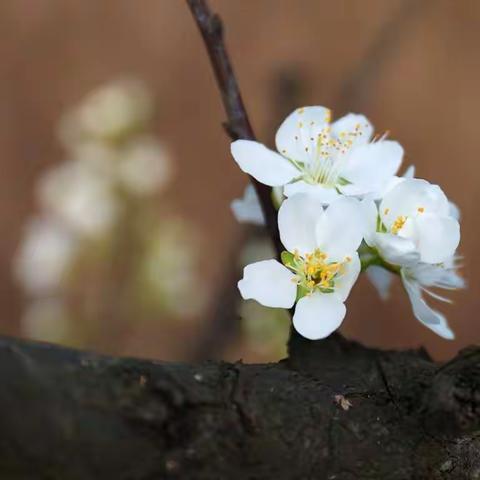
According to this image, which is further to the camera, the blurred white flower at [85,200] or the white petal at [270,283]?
the blurred white flower at [85,200]

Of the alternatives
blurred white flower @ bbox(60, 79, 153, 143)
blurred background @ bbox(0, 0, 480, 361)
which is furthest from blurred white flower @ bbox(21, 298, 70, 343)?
blurred background @ bbox(0, 0, 480, 361)

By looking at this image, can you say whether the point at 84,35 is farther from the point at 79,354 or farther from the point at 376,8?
the point at 79,354

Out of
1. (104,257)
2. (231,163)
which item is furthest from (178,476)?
(231,163)

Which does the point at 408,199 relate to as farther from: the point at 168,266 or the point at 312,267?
the point at 168,266

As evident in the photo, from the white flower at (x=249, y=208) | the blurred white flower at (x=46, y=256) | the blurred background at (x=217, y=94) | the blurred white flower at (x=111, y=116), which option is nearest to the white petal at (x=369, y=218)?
the white flower at (x=249, y=208)

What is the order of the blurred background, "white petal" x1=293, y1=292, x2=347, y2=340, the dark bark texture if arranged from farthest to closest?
1. the blurred background
2. "white petal" x1=293, y1=292, x2=347, y2=340
3. the dark bark texture

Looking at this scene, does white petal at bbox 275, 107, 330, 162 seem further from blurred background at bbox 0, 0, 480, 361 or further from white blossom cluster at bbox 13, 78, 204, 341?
blurred background at bbox 0, 0, 480, 361

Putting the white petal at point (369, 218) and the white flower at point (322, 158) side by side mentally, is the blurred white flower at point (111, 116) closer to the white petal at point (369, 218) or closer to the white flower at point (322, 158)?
the white flower at point (322, 158)

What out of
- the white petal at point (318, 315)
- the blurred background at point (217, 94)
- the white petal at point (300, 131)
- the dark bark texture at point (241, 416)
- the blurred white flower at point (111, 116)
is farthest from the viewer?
the blurred background at point (217, 94)
